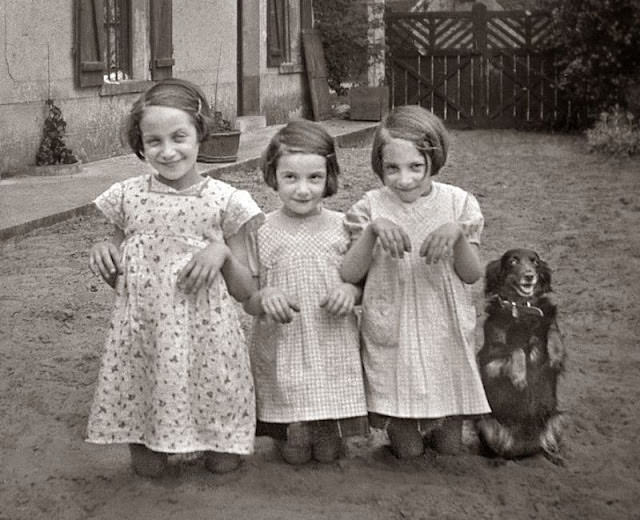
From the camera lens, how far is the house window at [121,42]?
1075 centimetres

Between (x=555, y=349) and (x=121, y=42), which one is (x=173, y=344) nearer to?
(x=555, y=349)

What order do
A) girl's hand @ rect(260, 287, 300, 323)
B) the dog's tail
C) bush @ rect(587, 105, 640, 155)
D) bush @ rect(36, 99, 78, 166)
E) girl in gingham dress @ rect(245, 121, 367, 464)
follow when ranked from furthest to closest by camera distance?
bush @ rect(587, 105, 640, 155) → bush @ rect(36, 99, 78, 166) → the dog's tail → girl in gingham dress @ rect(245, 121, 367, 464) → girl's hand @ rect(260, 287, 300, 323)

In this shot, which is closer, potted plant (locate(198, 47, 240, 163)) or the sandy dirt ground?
the sandy dirt ground

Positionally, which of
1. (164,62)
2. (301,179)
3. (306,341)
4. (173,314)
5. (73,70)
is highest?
(164,62)

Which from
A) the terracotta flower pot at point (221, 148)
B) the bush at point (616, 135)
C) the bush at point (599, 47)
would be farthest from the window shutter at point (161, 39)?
the bush at point (599, 47)

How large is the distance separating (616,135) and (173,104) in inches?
435

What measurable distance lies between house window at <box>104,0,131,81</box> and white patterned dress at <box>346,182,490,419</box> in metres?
8.63

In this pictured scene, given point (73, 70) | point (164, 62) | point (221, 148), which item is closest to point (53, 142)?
point (73, 70)

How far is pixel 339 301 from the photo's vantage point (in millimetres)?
3318

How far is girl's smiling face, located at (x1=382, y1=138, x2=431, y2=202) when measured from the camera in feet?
11.1

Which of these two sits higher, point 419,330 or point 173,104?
point 173,104

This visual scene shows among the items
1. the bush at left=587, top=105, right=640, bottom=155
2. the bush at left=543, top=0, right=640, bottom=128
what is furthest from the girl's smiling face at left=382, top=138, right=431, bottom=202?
the bush at left=543, top=0, right=640, bottom=128

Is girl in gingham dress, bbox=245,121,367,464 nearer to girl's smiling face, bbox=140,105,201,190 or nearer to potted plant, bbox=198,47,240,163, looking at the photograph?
girl's smiling face, bbox=140,105,201,190

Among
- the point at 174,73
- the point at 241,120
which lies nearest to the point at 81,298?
the point at 174,73
